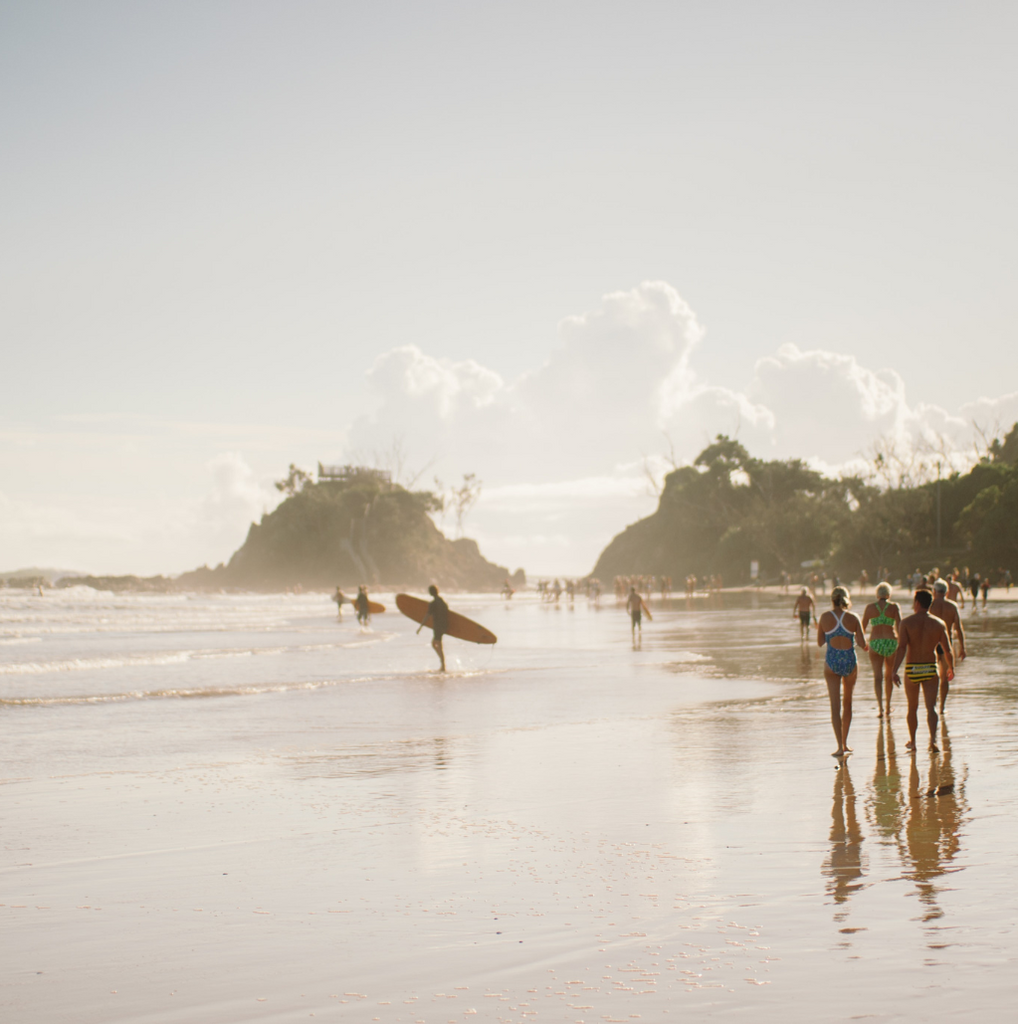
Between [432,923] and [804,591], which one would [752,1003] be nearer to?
[432,923]

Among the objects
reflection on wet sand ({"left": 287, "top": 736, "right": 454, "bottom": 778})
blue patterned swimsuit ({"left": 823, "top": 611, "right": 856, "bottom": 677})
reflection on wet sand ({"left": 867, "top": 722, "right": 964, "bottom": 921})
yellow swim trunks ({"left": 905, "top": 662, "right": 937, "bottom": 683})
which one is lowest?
reflection on wet sand ({"left": 287, "top": 736, "right": 454, "bottom": 778})

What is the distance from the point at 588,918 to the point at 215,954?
1.84 m

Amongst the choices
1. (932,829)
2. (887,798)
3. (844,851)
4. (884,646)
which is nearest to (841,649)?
(887,798)

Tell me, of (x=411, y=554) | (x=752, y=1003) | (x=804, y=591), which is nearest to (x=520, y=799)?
(x=752, y=1003)

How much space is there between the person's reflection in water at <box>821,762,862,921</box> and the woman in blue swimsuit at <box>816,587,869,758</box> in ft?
4.64

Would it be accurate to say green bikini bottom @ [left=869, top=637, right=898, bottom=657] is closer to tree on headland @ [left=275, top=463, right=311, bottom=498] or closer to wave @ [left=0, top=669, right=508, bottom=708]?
wave @ [left=0, top=669, right=508, bottom=708]

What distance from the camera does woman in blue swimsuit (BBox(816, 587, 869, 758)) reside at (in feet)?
30.2

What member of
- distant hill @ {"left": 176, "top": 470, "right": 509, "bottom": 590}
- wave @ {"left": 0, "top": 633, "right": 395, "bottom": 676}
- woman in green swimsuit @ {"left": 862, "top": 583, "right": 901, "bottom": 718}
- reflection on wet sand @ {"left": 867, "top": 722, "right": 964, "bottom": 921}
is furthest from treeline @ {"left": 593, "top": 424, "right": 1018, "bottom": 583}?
reflection on wet sand @ {"left": 867, "top": 722, "right": 964, "bottom": 921}

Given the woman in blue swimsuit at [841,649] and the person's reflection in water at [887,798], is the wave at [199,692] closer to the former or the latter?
the woman in blue swimsuit at [841,649]

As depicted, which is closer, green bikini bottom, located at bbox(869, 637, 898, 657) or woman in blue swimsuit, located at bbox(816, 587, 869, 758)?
woman in blue swimsuit, located at bbox(816, 587, 869, 758)

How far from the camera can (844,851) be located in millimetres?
5934

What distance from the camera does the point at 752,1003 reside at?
375 centimetres

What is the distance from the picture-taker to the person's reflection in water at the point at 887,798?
648 cm

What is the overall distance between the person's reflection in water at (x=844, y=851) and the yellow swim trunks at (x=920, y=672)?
209 cm
